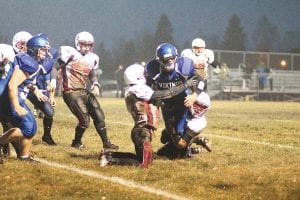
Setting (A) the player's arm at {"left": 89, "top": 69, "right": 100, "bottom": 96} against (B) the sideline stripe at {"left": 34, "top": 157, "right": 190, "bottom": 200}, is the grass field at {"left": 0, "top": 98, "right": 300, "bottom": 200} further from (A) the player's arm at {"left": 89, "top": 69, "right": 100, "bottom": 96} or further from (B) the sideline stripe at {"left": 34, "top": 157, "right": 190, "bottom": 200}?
(A) the player's arm at {"left": 89, "top": 69, "right": 100, "bottom": 96}

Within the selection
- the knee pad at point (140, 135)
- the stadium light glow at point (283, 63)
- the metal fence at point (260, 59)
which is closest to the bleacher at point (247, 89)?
the metal fence at point (260, 59)

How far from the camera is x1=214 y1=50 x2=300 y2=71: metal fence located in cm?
3803

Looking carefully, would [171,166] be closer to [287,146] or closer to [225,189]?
[225,189]

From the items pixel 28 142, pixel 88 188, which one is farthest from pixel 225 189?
pixel 28 142

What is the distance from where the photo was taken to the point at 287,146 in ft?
31.1

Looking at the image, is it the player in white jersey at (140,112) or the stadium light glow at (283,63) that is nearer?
the player in white jersey at (140,112)

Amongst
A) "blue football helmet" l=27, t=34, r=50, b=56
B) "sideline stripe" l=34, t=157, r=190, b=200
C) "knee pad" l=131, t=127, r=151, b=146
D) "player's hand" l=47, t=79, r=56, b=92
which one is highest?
"blue football helmet" l=27, t=34, r=50, b=56

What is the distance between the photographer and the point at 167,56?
288 inches

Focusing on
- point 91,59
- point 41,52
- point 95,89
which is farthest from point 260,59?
point 41,52

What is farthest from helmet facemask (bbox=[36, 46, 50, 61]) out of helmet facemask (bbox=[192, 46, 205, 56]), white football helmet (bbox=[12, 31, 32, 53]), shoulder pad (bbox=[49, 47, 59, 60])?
helmet facemask (bbox=[192, 46, 205, 56])

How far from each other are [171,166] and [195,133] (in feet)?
2.70

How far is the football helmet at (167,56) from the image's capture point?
23.9 ft

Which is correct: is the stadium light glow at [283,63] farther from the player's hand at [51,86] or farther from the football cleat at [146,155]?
the football cleat at [146,155]

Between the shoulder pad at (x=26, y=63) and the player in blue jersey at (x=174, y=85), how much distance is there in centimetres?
149
